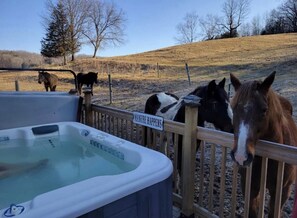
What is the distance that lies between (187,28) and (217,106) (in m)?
43.7

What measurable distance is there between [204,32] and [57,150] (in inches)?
1702

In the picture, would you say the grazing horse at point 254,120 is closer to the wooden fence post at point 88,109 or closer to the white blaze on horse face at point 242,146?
the white blaze on horse face at point 242,146

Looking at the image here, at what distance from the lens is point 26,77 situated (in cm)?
1603

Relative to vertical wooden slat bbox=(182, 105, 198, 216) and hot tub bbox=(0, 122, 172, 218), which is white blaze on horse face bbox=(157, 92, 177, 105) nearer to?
hot tub bbox=(0, 122, 172, 218)

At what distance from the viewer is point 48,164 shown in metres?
2.85

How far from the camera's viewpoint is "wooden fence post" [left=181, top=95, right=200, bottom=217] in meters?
1.98

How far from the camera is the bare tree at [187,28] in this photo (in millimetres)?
Result: 42938

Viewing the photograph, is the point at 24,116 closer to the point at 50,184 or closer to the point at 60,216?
the point at 50,184

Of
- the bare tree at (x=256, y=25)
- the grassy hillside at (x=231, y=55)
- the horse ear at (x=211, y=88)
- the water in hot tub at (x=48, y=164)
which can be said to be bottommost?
the water in hot tub at (x=48, y=164)

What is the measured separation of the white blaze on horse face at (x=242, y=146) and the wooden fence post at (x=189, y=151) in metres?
0.63

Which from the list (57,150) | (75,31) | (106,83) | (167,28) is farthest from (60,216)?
(167,28)

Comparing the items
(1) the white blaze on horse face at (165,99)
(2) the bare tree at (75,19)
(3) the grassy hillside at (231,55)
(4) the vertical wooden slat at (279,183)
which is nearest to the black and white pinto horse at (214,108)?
(1) the white blaze on horse face at (165,99)

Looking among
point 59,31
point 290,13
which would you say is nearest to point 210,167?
point 59,31

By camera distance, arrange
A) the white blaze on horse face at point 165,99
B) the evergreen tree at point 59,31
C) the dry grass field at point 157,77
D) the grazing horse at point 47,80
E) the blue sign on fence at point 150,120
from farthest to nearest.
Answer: the evergreen tree at point 59,31, the grazing horse at point 47,80, the dry grass field at point 157,77, the white blaze on horse face at point 165,99, the blue sign on fence at point 150,120
